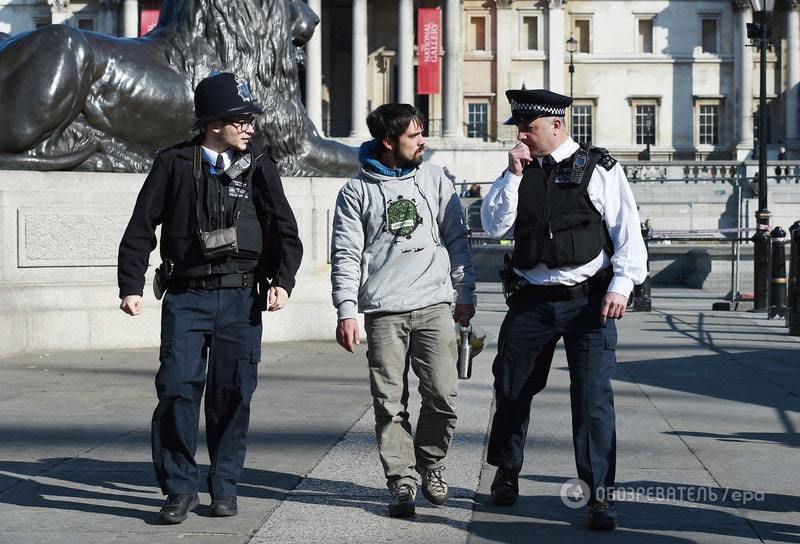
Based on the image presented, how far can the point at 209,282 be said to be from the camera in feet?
20.0

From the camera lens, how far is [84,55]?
12172mm

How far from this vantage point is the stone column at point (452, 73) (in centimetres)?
7350

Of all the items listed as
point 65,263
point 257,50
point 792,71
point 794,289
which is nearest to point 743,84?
point 792,71

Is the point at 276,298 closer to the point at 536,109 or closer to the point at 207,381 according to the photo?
the point at 207,381

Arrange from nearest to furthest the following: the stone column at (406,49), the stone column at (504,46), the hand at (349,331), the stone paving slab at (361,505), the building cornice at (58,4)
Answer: the stone paving slab at (361,505) < the hand at (349,331) < the stone column at (406,49) < the stone column at (504,46) < the building cornice at (58,4)

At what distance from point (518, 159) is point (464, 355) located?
117 centimetres

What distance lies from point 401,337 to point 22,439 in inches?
105

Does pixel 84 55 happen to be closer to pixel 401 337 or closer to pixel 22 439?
pixel 22 439

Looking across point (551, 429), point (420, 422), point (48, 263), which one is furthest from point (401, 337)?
point (48, 263)

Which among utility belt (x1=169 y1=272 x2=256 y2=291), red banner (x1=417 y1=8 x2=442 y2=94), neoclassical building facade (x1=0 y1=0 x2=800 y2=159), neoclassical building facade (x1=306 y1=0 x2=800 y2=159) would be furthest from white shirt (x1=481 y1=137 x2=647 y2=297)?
neoclassical building facade (x1=306 y1=0 x2=800 y2=159)

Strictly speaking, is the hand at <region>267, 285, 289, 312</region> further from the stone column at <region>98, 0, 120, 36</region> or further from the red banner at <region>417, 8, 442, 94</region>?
the stone column at <region>98, 0, 120, 36</region>

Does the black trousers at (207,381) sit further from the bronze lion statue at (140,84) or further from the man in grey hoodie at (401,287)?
the bronze lion statue at (140,84)

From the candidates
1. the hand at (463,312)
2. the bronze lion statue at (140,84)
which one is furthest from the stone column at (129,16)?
the hand at (463,312)

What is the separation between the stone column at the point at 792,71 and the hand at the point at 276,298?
72118 mm
